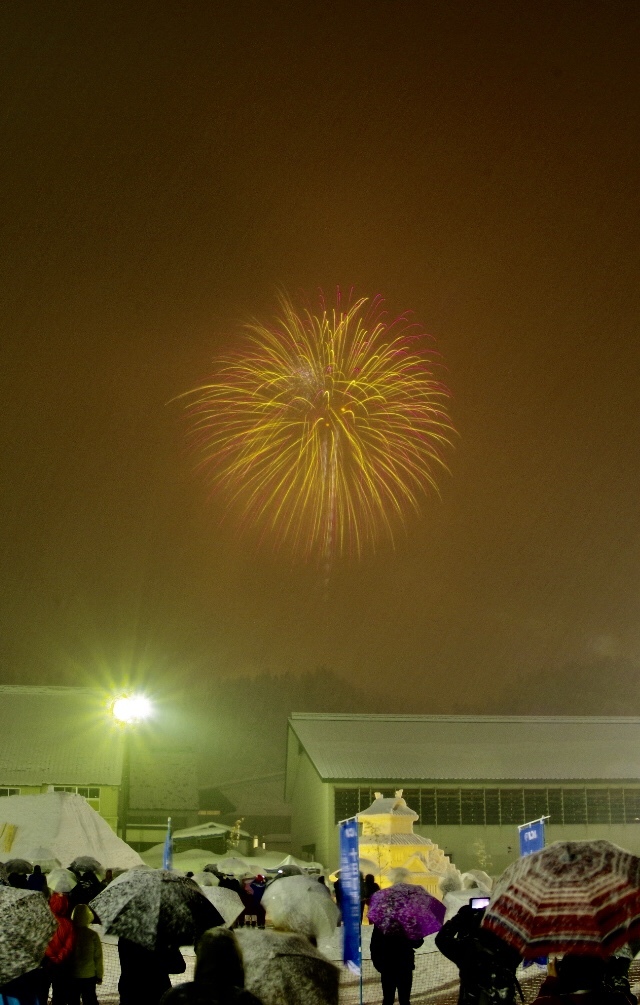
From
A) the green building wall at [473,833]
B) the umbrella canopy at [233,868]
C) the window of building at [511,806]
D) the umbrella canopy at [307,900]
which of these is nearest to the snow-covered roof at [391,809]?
the umbrella canopy at [233,868]

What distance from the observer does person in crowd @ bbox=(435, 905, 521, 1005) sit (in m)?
7.71

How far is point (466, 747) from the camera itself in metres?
48.7

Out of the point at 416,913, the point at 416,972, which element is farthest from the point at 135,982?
the point at 416,972

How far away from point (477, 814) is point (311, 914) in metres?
32.4

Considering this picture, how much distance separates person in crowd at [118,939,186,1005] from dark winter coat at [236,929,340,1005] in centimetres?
250

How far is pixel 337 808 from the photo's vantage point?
44812mm

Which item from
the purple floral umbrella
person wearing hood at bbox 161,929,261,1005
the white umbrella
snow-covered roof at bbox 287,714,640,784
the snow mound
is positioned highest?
snow-covered roof at bbox 287,714,640,784

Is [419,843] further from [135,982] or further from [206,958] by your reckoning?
[206,958]

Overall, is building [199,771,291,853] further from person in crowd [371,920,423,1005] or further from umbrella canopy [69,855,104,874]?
person in crowd [371,920,423,1005]

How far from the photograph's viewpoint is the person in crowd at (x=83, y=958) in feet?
31.7

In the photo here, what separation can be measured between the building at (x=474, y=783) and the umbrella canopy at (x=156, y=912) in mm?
36856

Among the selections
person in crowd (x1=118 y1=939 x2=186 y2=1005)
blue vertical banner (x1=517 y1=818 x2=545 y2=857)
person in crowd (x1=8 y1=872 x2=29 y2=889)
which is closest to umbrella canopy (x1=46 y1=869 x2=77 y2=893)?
person in crowd (x1=8 y1=872 x2=29 y2=889)

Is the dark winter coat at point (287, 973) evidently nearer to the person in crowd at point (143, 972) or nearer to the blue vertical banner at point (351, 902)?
the person in crowd at point (143, 972)

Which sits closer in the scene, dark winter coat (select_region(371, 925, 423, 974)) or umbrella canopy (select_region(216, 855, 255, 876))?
dark winter coat (select_region(371, 925, 423, 974))
